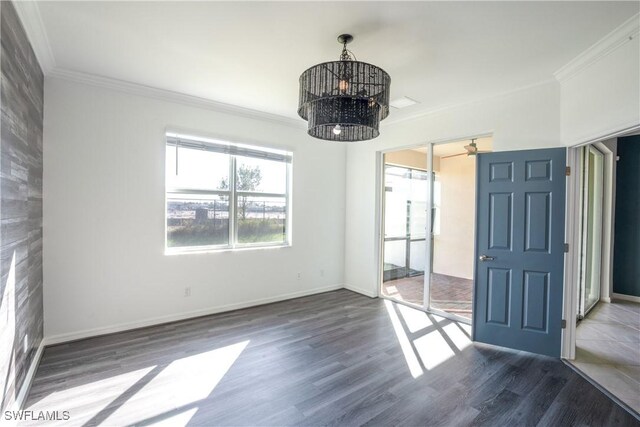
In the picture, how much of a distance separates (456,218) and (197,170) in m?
4.57

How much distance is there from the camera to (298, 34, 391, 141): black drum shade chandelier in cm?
203

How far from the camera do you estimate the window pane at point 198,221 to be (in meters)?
3.69

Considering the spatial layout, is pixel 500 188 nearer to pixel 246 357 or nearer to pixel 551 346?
pixel 551 346

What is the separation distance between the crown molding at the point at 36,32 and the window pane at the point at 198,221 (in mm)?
1656

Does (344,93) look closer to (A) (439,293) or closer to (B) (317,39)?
(B) (317,39)

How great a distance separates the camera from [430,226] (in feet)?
13.4

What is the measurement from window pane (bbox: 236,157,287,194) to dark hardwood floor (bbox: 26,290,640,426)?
1.88 m

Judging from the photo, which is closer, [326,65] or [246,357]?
[326,65]

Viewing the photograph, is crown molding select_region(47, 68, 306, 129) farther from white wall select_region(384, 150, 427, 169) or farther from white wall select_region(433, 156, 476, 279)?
white wall select_region(433, 156, 476, 279)

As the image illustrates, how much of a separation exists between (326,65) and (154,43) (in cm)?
150

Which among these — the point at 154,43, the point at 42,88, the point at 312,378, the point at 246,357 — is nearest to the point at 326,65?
the point at 154,43

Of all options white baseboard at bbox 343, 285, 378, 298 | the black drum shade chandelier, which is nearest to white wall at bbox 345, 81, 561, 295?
white baseboard at bbox 343, 285, 378, 298

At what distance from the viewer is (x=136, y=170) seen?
3361 millimetres

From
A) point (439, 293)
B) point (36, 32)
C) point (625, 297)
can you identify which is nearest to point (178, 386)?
point (36, 32)
